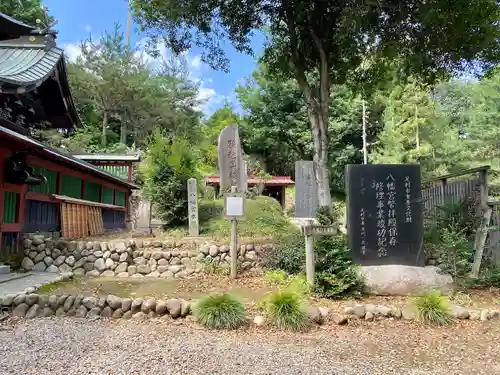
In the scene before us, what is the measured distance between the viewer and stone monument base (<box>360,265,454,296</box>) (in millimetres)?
6387

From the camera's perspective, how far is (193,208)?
11.5 meters

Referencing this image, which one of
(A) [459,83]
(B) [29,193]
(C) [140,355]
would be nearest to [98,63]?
(B) [29,193]

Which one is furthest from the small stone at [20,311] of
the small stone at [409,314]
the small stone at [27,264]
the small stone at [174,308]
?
the small stone at [409,314]

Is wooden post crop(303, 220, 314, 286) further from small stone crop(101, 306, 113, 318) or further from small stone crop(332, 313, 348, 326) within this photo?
small stone crop(101, 306, 113, 318)

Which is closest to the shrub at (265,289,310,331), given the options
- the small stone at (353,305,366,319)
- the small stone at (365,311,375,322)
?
the small stone at (353,305,366,319)

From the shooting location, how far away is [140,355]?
370 cm

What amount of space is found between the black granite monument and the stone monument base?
1.05ft

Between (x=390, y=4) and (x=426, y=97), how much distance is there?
19.6 meters

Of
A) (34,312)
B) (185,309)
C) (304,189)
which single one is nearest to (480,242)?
(185,309)

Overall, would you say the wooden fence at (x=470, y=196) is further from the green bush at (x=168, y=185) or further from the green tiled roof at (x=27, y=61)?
the green tiled roof at (x=27, y=61)

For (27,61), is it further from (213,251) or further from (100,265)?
(213,251)

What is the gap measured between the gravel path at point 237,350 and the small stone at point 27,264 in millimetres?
3517

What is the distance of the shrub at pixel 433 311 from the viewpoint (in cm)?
495

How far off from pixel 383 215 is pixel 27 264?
7353mm
